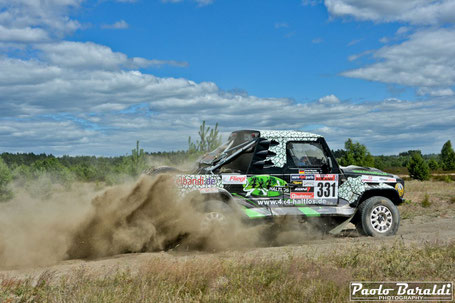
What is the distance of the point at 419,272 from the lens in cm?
641

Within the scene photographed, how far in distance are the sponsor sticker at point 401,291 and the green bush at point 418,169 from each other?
195 feet

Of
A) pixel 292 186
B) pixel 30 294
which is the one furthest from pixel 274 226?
pixel 30 294

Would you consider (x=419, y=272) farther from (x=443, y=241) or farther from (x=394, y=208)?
(x=394, y=208)

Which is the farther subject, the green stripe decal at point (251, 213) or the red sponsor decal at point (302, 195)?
the red sponsor decal at point (302, 195)

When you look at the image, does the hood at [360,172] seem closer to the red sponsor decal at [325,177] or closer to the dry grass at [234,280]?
the red sponsor decal at [325,177]

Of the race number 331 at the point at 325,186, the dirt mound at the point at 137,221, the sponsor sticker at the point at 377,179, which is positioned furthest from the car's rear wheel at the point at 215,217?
the sponsor sticker at the point at 377,179

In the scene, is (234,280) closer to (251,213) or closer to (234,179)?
(251,213)

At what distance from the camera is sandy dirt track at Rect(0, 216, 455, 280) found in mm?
6695

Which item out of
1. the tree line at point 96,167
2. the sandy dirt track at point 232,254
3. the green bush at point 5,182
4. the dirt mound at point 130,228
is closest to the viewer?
the sandy dirt track at point 232,254

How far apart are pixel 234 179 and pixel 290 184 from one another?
123 cm

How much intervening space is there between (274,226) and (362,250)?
90.2 inches

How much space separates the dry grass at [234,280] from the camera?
525 centimetres

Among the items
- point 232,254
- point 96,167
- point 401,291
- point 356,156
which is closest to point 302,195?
point 232,254

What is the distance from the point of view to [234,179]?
8.89 m
